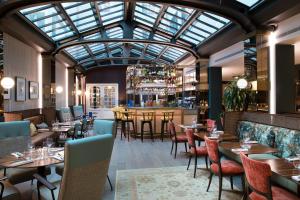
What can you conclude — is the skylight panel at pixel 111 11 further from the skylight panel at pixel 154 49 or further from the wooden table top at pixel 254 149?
the wooden table top at pixel 254 149

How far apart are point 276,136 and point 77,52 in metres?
10.2

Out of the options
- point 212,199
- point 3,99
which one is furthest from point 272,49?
point 3,99

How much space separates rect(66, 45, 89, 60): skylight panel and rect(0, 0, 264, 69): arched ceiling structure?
0.14m

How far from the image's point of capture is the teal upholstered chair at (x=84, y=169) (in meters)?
2.28

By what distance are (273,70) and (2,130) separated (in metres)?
5.72

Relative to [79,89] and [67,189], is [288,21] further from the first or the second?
[79,89]

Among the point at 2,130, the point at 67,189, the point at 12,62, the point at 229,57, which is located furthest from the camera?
the point at 229,57

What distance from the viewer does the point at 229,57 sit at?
8.29m

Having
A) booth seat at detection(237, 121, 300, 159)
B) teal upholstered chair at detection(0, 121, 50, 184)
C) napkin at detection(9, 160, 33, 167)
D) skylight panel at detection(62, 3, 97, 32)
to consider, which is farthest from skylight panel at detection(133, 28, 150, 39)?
napkin at detection(9, 160, 33, 167)

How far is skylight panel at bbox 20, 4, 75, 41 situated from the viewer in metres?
6.50

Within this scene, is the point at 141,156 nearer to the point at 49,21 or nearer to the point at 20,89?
the point at 20,89

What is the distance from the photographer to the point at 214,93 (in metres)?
9.86

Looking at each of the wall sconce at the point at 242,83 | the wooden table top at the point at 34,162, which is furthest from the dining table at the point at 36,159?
the wall sconce at the point at 242,83

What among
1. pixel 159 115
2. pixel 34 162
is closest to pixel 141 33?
pixel 159 115
